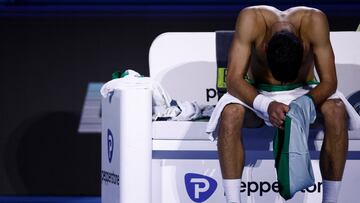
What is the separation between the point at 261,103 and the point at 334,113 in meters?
0.24

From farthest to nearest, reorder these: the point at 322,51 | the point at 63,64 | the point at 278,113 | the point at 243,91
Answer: the point at 63,64
the point at 322,51
the point at 243,91
the point at 278,113

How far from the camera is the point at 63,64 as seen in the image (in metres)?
4.87

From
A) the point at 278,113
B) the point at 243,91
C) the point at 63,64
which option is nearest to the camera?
the point at 278,113

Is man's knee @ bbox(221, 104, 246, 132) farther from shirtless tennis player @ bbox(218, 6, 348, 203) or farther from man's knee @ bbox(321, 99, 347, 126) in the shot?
man's knee @ bbox(321, 99, 347, 126)

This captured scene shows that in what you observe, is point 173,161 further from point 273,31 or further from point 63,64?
point 63,64

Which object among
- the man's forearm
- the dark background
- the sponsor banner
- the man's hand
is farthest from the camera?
the dark background

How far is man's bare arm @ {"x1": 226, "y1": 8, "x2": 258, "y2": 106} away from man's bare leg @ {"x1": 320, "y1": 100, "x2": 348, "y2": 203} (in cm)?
26

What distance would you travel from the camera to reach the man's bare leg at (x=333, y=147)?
324 centimetres

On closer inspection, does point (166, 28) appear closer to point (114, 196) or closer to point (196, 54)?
point (196, 54)

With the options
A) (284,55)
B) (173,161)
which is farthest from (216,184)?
(284,55)

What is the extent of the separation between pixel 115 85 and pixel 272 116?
1.94 ft

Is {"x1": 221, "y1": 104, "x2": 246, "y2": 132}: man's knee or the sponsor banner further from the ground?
{"x1": 221, "y1": 104, "x2": 246, "y2": 132}: man's knee

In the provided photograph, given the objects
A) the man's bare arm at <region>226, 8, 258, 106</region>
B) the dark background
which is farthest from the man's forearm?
the dark background

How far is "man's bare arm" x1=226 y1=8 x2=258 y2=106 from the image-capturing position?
3336 millimetres
